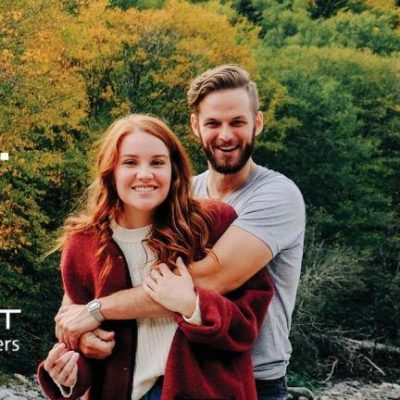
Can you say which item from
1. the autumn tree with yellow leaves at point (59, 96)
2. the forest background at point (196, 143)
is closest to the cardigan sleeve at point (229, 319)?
the autumn tree with yellow leaves at point (59, 96)

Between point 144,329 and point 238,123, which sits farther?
point 238,123

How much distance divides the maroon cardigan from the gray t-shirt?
0.09 meters

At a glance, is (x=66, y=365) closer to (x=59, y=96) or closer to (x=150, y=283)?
(x=150, y=283)

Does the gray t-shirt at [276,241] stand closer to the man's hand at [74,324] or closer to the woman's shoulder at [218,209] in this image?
the woman's shoulder at [218,209]

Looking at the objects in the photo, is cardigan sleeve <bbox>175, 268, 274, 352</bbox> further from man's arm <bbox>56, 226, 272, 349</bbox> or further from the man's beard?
the man's beard

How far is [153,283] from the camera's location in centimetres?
139

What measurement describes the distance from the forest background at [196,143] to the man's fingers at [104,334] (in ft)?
29.4

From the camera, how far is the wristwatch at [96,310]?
1.40 m

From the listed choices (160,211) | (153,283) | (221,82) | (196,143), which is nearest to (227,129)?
(221,82)

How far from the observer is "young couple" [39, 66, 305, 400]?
1.35m

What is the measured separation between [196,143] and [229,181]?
10630mm

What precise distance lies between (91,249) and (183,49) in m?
13.0

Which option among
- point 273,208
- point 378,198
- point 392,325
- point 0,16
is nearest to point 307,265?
point 392,325

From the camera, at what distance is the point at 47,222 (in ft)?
35.4
